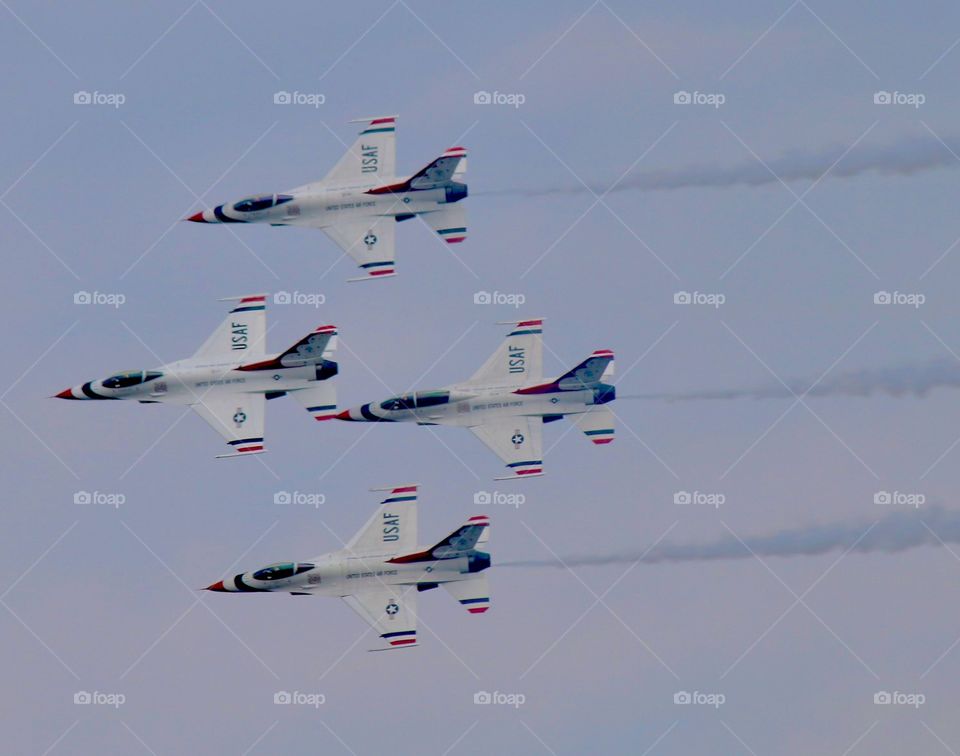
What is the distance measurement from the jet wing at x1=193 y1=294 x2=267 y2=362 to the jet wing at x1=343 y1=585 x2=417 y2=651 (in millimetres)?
8374

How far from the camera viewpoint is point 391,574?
74.9 metres

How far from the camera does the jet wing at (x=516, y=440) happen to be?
249 ft

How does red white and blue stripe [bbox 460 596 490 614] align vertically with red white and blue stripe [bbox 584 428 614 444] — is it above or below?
below

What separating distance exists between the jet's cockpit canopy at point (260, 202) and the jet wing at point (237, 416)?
6.01 metres

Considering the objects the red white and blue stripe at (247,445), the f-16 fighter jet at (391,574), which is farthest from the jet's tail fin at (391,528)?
the red white and blue stripe at (247,445)

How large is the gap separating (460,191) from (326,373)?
671cm

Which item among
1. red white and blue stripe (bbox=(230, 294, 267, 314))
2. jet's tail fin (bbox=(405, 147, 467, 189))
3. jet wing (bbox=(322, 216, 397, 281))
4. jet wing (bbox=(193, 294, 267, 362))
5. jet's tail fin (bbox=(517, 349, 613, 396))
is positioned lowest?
jet's tail fin (bbox=(517, 349, 613, 396))

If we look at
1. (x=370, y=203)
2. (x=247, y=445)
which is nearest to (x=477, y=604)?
(x=247, y=445)

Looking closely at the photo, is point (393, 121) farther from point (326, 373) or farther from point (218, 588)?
point (218, 588)

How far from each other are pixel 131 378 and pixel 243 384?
3561 millimetres

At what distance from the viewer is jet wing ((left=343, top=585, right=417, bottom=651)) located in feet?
245

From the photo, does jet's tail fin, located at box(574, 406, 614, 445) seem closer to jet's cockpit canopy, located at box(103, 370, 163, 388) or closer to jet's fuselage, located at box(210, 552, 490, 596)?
jet's fuselage, located at box(210, 552, 490, 596)

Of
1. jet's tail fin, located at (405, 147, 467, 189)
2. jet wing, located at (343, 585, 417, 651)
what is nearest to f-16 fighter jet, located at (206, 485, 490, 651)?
jet wing, located at (343, 585, 417, 651)

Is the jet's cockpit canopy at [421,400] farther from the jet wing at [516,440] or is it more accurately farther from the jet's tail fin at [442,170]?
the jet's tail fin at [442,170]
